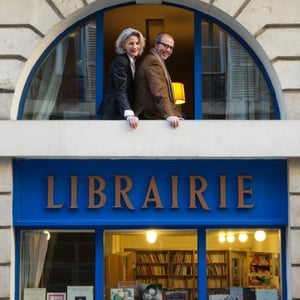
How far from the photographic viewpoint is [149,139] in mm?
10422

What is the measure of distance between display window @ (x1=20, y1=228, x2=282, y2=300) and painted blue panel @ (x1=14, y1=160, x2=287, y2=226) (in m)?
0.25

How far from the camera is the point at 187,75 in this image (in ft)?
36.9

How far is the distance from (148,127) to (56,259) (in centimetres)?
216

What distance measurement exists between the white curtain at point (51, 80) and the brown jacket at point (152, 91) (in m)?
1.07

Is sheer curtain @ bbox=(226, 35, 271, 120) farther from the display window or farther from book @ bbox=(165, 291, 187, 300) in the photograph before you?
book @ bbox=(165, 291, 187, 300)

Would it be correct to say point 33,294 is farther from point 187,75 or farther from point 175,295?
point 187,75

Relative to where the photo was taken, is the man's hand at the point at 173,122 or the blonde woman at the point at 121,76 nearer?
the man's hand at the point at 173,122

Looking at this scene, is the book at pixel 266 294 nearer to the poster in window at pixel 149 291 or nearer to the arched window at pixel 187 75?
the poster in window at pixel 149 291

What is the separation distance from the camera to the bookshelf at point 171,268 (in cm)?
1079

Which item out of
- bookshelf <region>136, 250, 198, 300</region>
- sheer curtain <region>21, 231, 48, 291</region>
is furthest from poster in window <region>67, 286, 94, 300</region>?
bookshelf <region>136, 250, 198, 300</region>

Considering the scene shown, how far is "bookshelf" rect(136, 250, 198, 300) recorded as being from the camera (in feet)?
35.4

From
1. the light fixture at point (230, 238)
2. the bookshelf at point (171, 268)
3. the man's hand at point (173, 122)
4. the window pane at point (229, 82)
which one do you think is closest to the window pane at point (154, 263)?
the bookshelf at point (171, 268)

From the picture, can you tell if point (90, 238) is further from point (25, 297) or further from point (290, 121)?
point (290, 121)

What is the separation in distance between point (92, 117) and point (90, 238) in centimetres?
163
